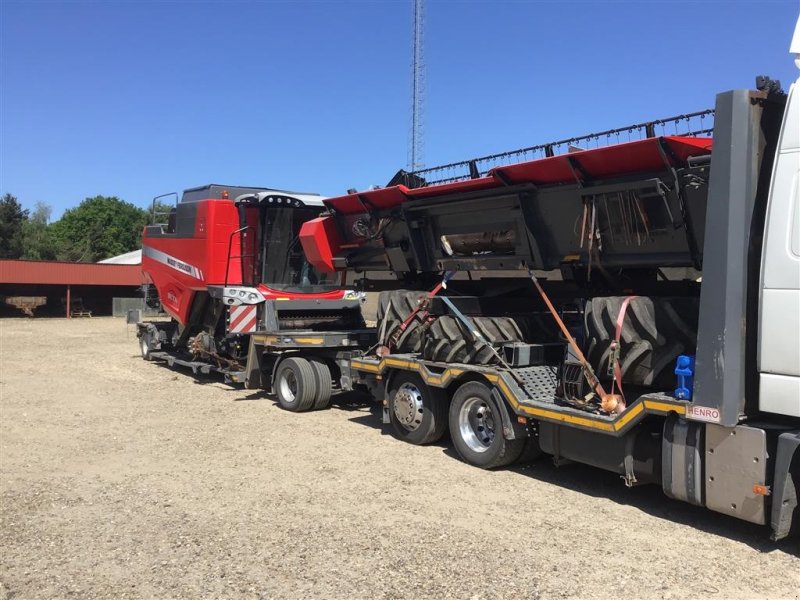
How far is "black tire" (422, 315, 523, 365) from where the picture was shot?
269 inches

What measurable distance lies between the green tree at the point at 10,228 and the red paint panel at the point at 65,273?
93.7 ft

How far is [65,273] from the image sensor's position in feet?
121

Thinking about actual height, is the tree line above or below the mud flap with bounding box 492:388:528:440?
above

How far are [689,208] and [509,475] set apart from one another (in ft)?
9.92

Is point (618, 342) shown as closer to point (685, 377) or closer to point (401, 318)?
point (685, 377)

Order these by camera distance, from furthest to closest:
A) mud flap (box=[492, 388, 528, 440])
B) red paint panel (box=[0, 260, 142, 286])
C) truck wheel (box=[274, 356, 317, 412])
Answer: red paint panel (box=[0, 260, 142, 286])
truck wheel (box=[274, 356, 317, 412])
mud flap (box=[492, 388, 528, 440])

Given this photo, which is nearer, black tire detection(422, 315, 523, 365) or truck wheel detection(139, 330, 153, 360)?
black tire detection(422, 315, 523, 365)

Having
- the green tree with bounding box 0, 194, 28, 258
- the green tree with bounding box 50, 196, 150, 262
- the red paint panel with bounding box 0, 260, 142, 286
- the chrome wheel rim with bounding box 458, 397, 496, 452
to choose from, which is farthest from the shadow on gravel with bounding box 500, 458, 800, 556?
the green tree with bounding box 50, 196, 150, 262

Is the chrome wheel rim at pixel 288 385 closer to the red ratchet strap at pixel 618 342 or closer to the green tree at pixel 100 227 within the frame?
the red ratchet strap at pixel 618 342

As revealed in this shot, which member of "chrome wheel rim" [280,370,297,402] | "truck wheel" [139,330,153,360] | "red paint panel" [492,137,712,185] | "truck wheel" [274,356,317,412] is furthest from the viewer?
"truck wheel" [139,330,153,360]

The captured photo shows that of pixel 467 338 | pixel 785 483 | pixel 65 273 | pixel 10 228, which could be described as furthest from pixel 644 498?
pixel 10 228

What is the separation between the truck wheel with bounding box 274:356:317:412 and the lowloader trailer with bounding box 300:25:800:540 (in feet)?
5.22

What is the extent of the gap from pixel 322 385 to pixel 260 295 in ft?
7.17

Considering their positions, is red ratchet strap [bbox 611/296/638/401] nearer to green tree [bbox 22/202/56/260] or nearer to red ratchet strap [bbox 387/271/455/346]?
red ratchet strap [bbox 387/271/455/346]
